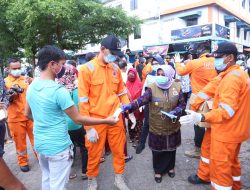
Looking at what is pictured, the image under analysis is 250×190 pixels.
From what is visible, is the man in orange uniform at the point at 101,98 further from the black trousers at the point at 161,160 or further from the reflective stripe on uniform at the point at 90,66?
the black trousers at the point at 161,160

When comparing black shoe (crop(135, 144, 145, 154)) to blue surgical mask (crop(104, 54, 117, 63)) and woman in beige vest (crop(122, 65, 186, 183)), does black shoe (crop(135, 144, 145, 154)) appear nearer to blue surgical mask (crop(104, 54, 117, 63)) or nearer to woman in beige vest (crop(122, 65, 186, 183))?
woman in beige vest (crop(122, 65, 186, 183))

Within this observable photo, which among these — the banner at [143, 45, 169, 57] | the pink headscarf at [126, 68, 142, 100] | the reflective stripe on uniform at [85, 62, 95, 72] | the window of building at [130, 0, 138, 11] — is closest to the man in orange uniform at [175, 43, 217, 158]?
the pink headscarf at [126, 68, 142, 100]

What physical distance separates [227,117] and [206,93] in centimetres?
86

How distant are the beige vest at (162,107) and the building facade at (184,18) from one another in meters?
15.6

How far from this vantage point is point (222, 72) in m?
3.07

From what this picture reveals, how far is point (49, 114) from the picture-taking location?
2451 mm

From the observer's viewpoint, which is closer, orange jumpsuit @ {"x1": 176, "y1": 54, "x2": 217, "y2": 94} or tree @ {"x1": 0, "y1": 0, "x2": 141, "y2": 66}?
orange jumpsuit @ {"x1": 176, "y1": 54, "x2": 217, "y2": 94}

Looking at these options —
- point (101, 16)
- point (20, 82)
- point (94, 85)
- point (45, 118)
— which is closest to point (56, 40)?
point (101, 16)

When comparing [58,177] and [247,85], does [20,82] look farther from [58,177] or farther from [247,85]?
[247,85]

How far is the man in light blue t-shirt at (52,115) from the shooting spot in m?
2.40

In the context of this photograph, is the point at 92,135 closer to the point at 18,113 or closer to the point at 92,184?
the point at 92,184

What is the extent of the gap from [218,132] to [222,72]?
68 cm

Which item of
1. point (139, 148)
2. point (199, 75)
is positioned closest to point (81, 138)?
point (139, 148)

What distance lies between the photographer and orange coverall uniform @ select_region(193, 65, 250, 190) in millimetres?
2756
